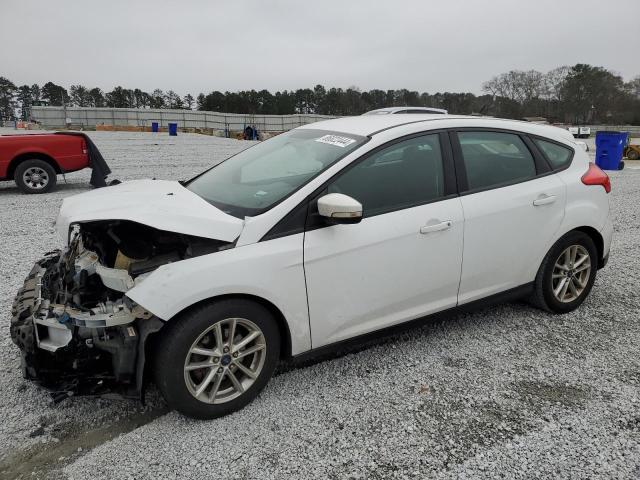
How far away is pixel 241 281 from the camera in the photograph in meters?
2.53

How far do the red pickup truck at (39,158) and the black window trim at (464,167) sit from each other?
28.8 ft

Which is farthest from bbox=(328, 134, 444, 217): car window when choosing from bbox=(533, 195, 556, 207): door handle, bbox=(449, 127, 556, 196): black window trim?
bbox=(533, 195, 556, 207): door handle

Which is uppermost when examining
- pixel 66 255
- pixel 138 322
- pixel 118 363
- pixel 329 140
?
pixel 329 140

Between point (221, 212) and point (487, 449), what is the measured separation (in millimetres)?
1925

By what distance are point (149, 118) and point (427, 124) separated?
5837 centimetres

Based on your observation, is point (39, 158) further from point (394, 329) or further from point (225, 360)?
point (394, 329)

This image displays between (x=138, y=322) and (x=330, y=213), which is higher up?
(x=330, y=213)

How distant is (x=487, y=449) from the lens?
246cm

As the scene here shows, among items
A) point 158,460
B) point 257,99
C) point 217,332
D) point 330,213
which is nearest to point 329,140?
point 330,213

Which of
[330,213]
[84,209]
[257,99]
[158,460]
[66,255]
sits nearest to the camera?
[158,460]

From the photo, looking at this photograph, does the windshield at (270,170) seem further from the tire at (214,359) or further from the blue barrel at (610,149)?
the blue barrel at (610,149)

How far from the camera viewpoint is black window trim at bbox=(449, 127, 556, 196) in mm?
3289

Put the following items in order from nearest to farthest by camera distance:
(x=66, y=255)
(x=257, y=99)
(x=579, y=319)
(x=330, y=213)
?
1. (x=330, y=213)
2. (x=66, y=255)
3. (x=579, y=319)
4. (x=257, y=99)

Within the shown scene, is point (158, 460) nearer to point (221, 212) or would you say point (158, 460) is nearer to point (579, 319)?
point (221, 212)
